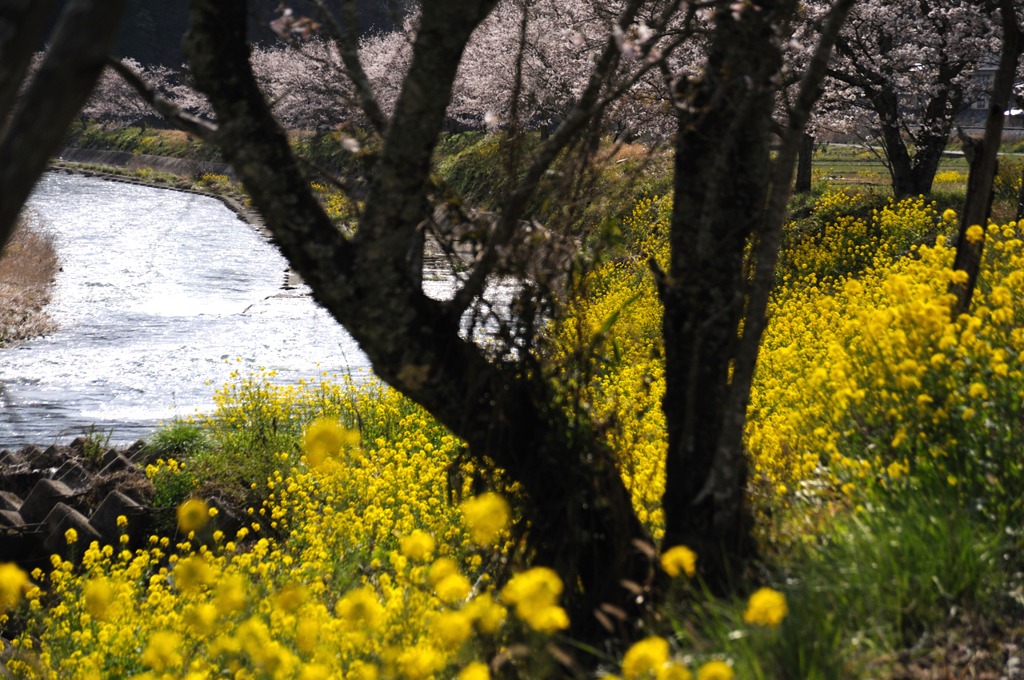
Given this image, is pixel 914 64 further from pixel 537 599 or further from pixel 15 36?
pixel 15 36

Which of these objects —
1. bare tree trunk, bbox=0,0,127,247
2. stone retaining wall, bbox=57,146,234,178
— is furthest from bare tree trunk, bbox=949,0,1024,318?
stone retaining wall, bbox=57,146,234,178

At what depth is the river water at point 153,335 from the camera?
36.6 feet

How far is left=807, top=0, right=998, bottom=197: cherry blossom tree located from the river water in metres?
8.49

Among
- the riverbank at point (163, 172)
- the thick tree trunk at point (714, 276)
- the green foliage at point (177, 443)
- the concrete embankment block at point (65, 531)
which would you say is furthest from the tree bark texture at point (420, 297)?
the riverbank at point (163, 172)

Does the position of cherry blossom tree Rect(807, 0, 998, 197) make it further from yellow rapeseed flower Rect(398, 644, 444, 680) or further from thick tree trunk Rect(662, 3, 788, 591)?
yellow rapeseed flower Rect(398, 644, 444, 680)

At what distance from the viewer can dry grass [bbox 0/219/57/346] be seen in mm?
15109

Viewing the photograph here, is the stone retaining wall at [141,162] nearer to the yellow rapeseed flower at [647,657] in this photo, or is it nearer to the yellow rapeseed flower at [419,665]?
the yellow rapeseed flower at [419,665]

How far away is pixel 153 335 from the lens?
14852mm

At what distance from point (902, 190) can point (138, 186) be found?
31.4m

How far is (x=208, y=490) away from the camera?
302 inches

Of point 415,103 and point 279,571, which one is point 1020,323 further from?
point 279,571

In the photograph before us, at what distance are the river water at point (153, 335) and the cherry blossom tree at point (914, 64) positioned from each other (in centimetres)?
849

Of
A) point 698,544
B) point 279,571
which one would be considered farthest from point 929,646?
point 279,571

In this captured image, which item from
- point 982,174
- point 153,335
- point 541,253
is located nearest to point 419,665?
point 541,253
